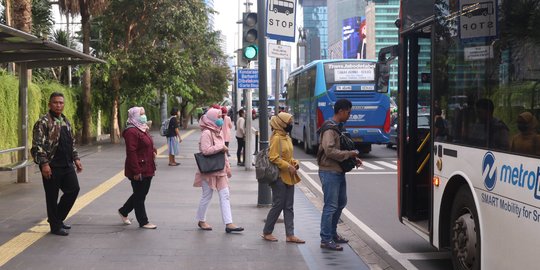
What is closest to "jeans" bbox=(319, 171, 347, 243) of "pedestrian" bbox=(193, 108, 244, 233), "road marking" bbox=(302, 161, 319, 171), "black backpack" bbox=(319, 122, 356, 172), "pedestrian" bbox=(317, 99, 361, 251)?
"pedestrian" bbox=(317, 99, 361, 251)

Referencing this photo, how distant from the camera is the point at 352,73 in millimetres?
19844

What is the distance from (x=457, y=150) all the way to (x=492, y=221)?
89 centimetres

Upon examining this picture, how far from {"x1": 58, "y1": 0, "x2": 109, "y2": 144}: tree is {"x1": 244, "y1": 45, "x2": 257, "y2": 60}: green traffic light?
12.6 m

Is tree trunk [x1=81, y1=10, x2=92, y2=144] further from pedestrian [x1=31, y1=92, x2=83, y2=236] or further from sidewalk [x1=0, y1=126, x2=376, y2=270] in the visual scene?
pedestrian [x1=31, y1=92, x2=83, y2=236]

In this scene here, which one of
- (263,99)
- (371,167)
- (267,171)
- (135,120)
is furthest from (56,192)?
(371,167)

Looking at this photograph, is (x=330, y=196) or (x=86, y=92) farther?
(x=86, y=92)

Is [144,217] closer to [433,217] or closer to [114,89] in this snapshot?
[433,217]

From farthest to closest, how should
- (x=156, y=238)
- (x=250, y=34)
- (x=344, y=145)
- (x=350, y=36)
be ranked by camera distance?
(x=350, y=36) → (x=250, y=34) → (x=156, y=238) → (x=344, y=145)

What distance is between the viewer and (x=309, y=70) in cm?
2222

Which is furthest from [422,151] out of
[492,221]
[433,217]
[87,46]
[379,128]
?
[87,46]

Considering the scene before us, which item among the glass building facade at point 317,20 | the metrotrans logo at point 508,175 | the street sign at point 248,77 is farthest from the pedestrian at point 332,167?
the glass building facade at point 317,20

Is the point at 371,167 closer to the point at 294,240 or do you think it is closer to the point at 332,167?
the point at 294,240

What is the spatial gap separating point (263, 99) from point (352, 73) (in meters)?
10.3

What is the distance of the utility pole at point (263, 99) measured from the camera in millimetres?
9773
